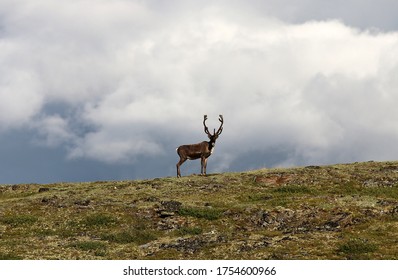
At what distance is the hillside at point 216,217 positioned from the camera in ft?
96.5

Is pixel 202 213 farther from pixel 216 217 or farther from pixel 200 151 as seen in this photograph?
pixel 200 151

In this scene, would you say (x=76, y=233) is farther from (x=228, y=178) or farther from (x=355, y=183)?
(x=355, y=183)

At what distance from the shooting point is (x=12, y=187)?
52.9 meters

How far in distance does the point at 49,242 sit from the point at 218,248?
9618 mm

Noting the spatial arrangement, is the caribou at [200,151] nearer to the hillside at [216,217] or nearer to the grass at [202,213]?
the hillside at [216,217]

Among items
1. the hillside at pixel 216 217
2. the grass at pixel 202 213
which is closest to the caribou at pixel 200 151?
the hillside at pixel 216 217

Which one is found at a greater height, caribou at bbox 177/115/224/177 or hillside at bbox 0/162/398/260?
caribou at bbox 177/115/224/177

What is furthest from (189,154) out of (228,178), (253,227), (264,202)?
(253,227)

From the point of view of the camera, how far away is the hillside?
29.4 m

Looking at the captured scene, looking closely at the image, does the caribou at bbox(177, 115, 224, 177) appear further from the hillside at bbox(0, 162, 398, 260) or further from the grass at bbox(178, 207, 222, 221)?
the grass at bbox(178, 207, 222, 221)

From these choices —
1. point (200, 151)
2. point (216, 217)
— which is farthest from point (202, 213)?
point (200, 151)

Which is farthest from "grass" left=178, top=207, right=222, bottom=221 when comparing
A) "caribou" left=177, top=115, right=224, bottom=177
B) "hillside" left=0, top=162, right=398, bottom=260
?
"caribou" left=177, top=115, right=224, bottom=177

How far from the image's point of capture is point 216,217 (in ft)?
121

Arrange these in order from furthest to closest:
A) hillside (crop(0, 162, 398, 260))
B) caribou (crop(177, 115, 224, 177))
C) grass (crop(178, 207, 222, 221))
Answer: caribou (crop(177, 115, 224, 177))
grass (crop(178, 207, 222, 221))
hillside (crop(0, 162, 398, 260))
